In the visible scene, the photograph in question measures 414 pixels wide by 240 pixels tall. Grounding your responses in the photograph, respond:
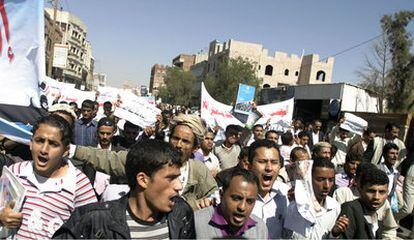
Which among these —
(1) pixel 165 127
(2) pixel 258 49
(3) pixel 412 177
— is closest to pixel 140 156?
(3) pixel 412 177

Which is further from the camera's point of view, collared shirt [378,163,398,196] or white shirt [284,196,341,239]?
collared shirt [378,163,398,196]

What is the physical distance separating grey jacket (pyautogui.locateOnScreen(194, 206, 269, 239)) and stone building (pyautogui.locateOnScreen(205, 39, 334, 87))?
51.1 m

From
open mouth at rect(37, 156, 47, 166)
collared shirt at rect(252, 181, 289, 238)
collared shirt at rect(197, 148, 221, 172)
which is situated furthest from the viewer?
collared shirt at rect(197, 148, 221, 172)

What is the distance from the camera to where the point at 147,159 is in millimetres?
2084

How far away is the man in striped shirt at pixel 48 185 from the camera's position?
226 centimetres

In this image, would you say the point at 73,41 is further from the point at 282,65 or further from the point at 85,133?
the point at 85,133

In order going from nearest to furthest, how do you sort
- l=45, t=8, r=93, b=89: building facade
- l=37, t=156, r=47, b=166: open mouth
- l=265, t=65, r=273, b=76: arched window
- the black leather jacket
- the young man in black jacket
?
the black leather jacket
the young man in black jacket
l=37, t=156, r=47, b=166: open mouth
l=265, t=65, r=273, b=76: arched window
l=45, t=8, r=93, b=89: building facade

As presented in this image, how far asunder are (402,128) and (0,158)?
1578cm

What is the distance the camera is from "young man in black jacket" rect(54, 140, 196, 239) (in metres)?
1.99

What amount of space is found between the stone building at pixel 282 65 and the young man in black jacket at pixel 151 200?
5141 centimetres

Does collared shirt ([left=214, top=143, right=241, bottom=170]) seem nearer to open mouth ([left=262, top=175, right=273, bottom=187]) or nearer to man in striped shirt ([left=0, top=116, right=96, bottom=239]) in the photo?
open mouth ([left=262, top=175, right=273, bottom=187])

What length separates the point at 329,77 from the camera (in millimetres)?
54250

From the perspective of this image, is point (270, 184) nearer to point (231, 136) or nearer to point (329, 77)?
point (231, 136)

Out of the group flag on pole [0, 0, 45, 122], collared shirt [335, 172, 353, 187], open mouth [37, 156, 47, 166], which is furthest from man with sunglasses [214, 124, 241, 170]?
open mouth [37, 156, 47, 166]
